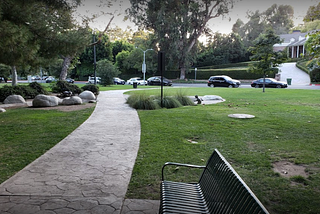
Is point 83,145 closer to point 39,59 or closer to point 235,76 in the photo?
point 39,59

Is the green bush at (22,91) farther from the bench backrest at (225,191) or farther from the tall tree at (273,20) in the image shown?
the tall tree at (273,20)

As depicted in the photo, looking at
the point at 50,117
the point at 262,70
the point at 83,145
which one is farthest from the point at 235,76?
the point at 83,145

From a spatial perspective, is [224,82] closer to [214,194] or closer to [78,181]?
[78,181]

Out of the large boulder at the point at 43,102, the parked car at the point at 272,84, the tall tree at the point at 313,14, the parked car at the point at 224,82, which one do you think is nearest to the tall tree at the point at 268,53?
the parked car at the point at 272,84

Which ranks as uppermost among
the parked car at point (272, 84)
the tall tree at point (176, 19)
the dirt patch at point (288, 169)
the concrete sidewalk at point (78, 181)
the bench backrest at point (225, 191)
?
the tall tree at point (176, 19)

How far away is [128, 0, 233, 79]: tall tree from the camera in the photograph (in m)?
45.4

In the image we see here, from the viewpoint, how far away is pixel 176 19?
46.3 m

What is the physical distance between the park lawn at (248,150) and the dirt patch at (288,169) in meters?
0.10

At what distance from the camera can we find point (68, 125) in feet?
31.3

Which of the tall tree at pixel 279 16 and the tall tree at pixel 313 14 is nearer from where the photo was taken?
the tall tree at pixel 313 14

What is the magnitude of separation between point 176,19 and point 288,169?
44.2m

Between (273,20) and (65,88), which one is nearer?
(65,88)

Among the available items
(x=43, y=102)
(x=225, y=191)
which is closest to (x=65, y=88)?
(x=43, y=102)

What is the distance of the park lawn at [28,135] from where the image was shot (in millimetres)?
5527
